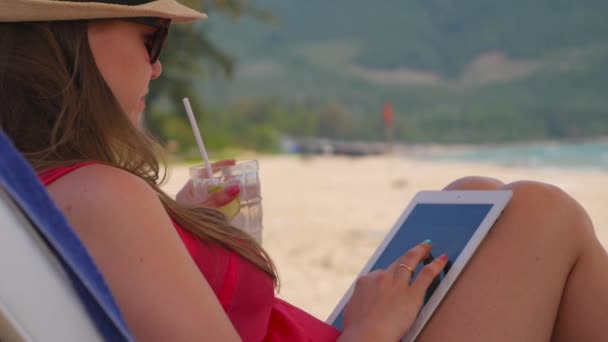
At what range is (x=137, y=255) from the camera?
946 millimetres

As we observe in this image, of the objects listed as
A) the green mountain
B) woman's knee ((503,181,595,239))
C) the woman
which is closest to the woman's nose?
the woman

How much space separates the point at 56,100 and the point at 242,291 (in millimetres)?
422

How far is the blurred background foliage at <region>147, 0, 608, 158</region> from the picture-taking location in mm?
54322

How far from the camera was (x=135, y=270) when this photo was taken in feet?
3.11

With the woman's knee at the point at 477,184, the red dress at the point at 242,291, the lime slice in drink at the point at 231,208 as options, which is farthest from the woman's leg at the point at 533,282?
the lime slice in drink at the point at 231,208

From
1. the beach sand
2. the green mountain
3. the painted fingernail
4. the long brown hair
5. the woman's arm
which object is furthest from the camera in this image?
the green mountain

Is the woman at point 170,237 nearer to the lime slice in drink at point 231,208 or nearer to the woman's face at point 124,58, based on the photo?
the woman's face at point 124,58

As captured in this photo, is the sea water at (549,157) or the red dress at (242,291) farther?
the sea water at (549,157)

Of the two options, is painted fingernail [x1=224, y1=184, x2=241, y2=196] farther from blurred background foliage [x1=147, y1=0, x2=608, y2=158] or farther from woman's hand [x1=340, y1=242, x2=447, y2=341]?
blurred background foliage [x1=147, y1=0, x2=608, y2=158]

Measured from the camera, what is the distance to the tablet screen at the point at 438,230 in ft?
4.31

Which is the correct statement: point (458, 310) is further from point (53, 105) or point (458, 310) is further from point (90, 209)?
point (53, 105)

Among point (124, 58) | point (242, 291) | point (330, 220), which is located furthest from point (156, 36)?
point (330, 220)

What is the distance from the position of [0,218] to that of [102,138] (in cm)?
35

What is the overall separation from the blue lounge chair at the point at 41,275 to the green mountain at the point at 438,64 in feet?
165
